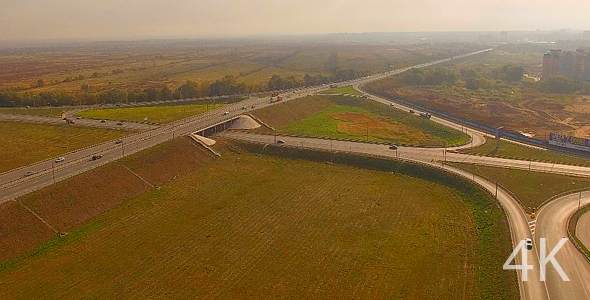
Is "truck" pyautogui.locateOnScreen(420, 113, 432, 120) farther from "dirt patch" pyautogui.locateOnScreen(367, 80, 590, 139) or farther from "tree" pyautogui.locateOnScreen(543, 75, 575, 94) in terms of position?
"tree" pyautogui.locateOnScreen(543, 75, 575, 94)

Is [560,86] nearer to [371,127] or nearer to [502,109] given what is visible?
[502,109]

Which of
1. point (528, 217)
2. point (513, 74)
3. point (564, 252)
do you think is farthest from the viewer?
point (513, 74)

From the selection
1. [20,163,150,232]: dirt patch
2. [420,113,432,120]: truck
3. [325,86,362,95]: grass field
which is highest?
[325,86,362,95]: grass field

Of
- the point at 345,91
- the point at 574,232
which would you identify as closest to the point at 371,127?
the point at 345,91

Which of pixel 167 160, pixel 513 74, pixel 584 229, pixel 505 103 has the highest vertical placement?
pixel 513 74

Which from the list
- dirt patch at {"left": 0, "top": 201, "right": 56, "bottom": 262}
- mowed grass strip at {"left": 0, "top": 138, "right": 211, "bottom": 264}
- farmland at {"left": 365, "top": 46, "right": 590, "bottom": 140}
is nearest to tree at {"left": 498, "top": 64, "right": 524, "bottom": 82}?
farmland at {"left": 365, "top": 46, "right": 590, "bottom": 140}
